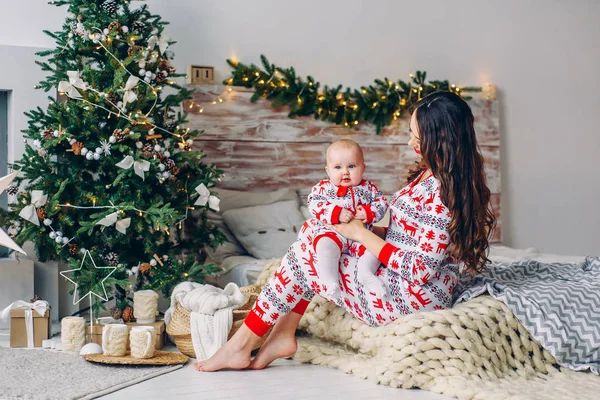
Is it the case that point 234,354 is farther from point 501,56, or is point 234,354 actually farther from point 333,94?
point 501,56

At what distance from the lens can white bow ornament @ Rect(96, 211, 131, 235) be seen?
2.97m

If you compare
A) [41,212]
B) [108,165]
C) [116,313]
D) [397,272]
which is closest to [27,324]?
[116,313]

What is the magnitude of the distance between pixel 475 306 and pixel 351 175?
2.02 ft

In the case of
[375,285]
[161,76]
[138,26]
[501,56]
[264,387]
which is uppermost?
[501,56]

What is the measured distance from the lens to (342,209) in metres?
2.40

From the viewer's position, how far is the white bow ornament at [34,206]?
296 centimetres

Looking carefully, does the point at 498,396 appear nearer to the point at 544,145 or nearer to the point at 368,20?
the point at 368,20

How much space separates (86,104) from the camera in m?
3.06

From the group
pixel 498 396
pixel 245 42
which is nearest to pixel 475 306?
pixel 498 396

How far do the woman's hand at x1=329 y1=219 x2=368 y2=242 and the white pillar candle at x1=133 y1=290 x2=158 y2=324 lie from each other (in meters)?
0.93

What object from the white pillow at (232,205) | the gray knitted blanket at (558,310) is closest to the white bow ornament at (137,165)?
the white pillow at (232,205)

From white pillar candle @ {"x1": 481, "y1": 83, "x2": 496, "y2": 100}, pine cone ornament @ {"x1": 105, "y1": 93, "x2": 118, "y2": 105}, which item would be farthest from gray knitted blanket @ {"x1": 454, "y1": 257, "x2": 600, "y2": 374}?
white pillar candle @ {"x1": 481, "y1": 83, "x2": 496, "y2": 100}

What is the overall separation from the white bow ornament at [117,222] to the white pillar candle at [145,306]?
0.97 ft

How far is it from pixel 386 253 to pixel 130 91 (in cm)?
144
